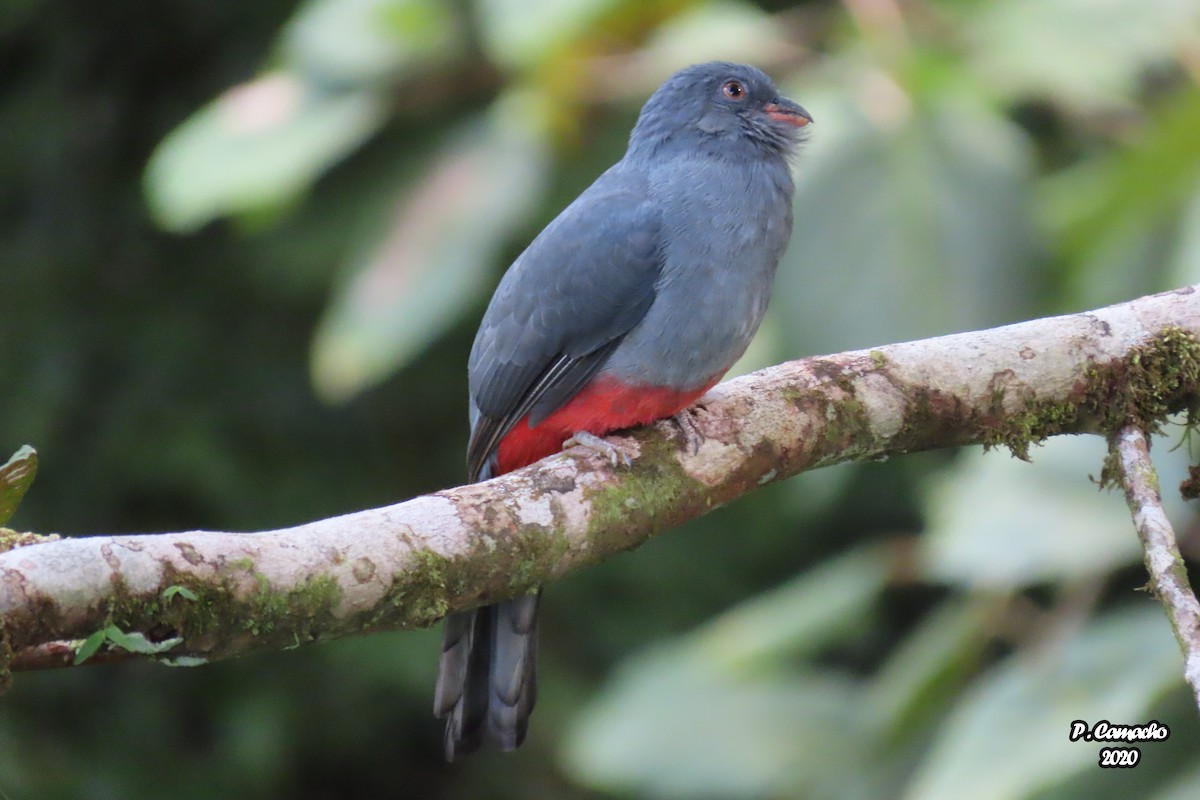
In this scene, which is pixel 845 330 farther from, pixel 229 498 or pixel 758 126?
pixel 229 498

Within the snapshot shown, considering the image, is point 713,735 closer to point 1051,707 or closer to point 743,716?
point 743,716

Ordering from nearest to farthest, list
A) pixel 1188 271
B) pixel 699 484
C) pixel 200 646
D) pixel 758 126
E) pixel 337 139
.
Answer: pixel 200 646
pixel 699 484
pixel 758 126
pixel 1188 271
pixel 337 139

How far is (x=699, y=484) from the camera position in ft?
9.54

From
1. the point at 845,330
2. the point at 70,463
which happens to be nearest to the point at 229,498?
the point at 70,463

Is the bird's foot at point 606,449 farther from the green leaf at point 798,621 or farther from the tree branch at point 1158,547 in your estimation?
the green leaf at point 798,621

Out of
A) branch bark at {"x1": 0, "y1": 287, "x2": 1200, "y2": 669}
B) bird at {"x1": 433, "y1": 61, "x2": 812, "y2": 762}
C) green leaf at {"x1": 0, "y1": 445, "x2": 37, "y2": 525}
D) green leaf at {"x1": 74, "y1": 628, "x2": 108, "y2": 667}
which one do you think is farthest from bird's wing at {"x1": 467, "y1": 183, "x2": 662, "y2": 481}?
green leaf at {"x1": 74, "y1": 628, "x2": 108, "y2": 667}

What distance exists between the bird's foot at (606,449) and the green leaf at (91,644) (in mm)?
1135

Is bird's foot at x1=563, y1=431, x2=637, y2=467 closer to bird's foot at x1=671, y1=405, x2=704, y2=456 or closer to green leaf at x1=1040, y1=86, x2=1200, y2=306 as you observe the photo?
bird's foot at x1=671, y1=405, x2=704, y2=456

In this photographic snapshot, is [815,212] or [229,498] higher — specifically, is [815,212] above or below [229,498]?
above

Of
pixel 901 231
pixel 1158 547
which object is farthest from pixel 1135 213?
pixel 1158 547

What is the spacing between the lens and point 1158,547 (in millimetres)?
2480

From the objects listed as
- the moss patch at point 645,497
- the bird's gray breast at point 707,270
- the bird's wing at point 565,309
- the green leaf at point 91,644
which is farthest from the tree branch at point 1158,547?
the green leaf at point 91,644

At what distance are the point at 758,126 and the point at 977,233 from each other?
1.57 m

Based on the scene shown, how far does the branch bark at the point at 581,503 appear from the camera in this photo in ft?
7.02
